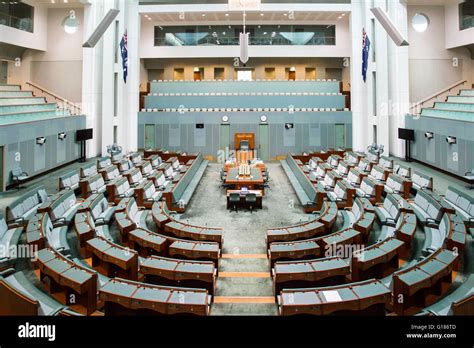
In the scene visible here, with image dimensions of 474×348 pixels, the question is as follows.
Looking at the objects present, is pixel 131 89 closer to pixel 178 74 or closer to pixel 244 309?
pixel 178 74

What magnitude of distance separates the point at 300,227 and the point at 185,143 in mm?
15572

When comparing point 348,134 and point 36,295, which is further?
point 348,134

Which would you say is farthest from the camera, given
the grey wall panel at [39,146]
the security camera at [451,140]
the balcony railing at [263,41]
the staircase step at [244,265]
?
the balcony railing at [263,41]

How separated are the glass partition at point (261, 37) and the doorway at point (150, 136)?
20.4 feet

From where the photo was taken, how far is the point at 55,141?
16.0m

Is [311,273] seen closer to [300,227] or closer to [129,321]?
[300,227]

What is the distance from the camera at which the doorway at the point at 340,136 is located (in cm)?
2341

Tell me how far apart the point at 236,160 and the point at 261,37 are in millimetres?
10128

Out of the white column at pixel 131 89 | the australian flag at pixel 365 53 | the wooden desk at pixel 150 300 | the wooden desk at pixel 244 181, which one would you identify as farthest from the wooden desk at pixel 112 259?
the australian flag at pixel 365 53

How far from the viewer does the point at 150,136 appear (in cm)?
2369

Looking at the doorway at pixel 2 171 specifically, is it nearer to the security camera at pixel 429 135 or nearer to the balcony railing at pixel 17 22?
the balcony railing at pixel 17 22

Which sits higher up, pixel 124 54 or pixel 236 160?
pixel 124 54

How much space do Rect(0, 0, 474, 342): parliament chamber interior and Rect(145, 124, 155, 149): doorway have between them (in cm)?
14

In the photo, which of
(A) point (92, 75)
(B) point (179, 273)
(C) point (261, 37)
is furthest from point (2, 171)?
(C) point (261, 37)
